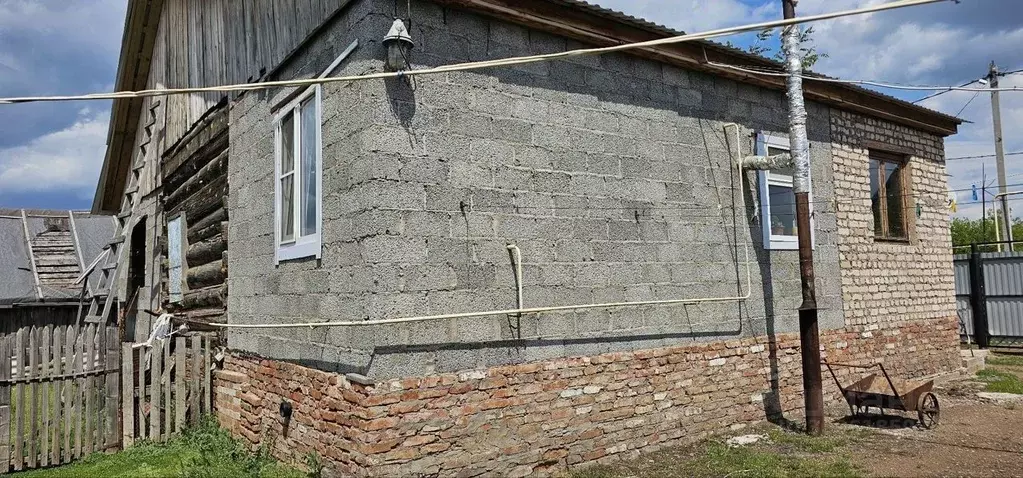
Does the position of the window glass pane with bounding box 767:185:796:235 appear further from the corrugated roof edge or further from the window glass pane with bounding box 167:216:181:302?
the window glass pane with bounding box 167:216:181:302

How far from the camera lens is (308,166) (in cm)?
676

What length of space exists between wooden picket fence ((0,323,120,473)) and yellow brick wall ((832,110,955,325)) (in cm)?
956

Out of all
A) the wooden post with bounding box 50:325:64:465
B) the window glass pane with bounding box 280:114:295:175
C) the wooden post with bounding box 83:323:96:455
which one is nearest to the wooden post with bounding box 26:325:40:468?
the wooden post with bounding box 50:325:64:465

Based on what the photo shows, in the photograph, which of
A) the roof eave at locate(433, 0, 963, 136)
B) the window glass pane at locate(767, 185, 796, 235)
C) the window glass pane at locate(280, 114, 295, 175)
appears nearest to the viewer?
the roof eave at locate(433, 0, 963, 136)

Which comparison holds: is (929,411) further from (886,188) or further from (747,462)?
(886,188)

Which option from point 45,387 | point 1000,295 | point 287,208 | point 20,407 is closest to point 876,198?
point 1000,295

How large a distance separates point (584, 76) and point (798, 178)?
2.88 metres

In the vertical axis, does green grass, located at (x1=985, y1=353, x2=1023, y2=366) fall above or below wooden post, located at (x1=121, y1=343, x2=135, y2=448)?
below

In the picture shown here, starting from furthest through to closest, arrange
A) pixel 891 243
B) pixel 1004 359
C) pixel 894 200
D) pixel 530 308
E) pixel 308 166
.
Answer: pixel 1004 359
pixel 894 200
pixel 891 243
pixel 308 166
pixel 530 308

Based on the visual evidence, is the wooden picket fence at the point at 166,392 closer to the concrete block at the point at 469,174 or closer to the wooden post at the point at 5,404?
the wooden post at the point at 5,404

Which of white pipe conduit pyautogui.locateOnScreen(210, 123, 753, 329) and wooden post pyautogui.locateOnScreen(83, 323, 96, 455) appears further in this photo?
wooden post pyautogui.locateOnScreen(83, 323, 96, 455)

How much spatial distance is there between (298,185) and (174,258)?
4.72 metres

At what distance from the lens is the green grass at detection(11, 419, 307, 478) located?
634cm

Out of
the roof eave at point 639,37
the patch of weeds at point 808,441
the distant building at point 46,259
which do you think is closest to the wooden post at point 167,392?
the roof eave at point 639,37
